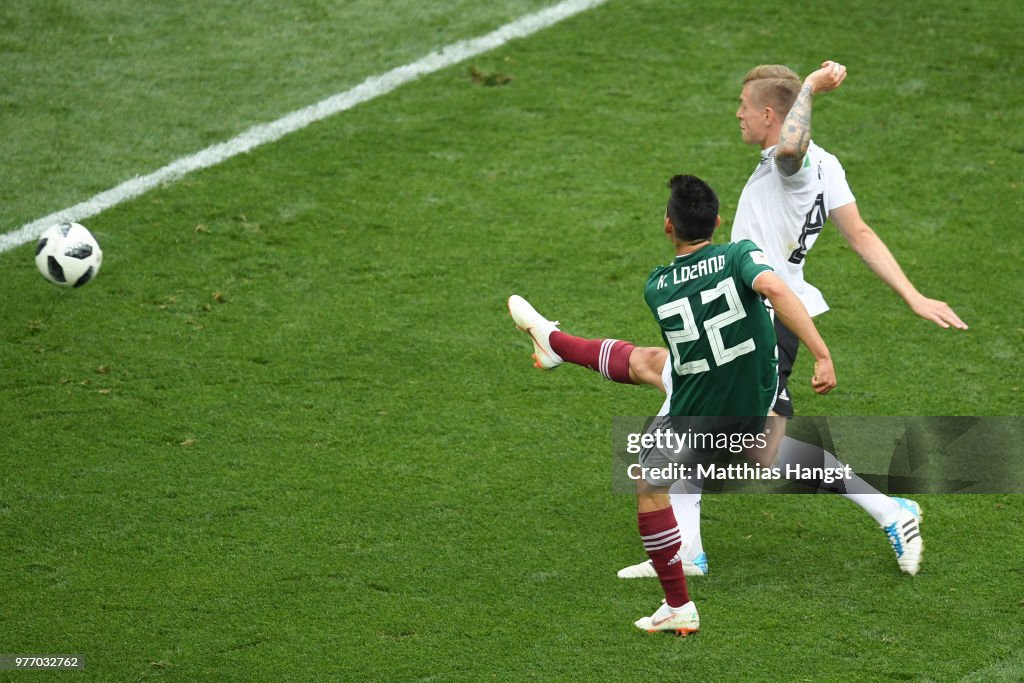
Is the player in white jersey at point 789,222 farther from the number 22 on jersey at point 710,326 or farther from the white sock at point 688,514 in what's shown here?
the number 22 on jersey at point 710,326

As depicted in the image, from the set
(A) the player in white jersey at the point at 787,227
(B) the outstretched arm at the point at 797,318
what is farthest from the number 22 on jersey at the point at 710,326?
(A) the player in white jersey at the point at 787,227

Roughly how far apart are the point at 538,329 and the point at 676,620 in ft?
4.94

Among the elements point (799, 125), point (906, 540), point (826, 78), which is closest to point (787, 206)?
point (799, 125)

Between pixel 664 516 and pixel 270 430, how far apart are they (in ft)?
7.83

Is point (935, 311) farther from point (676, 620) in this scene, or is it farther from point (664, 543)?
point (676, 620)

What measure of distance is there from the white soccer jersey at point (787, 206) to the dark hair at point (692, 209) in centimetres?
56

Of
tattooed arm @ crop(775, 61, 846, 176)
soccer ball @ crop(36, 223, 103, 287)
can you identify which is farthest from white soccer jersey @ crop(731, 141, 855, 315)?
soccer ball @ crop(36, 223, 103, 287)

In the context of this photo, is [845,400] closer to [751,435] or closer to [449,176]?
[751,435]

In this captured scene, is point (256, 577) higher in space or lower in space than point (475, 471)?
lower

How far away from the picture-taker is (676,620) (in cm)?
504

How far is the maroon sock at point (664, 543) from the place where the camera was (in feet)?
16.2

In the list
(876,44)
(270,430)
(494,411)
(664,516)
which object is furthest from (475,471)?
(876,44)

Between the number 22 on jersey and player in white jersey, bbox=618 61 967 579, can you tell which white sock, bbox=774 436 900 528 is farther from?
the number 22 on jersey

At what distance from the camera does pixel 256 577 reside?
5.40m
